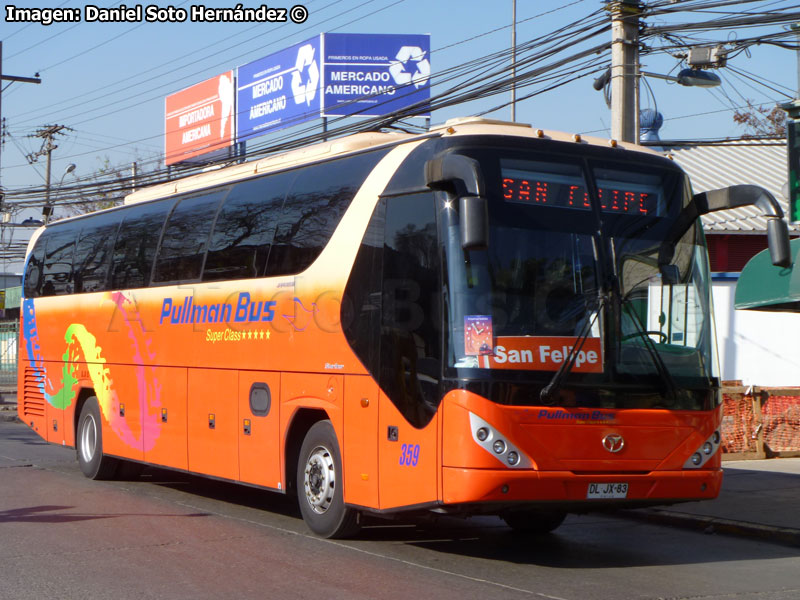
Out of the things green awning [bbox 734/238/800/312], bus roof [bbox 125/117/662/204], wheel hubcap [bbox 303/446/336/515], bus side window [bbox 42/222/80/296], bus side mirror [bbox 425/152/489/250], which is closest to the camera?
bus side mirror [bbox 425/152/489/250]

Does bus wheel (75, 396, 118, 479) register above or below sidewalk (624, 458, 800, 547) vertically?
above

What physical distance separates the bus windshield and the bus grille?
10167 millimetres

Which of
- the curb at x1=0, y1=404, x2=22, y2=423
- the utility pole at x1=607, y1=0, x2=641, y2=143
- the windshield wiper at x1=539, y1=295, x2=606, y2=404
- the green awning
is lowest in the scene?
the curb at x1=0, y1=404, x2=22, y2=423

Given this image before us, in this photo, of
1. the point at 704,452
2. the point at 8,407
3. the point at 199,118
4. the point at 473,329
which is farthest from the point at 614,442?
the point at 199,118

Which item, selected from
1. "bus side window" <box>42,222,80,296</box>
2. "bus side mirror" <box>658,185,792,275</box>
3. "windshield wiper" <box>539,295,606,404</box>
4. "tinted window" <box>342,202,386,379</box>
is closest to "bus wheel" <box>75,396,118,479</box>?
"bus side window" <box>42,222,80,296</box>

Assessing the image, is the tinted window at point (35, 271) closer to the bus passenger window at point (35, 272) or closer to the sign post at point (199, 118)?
the bus passenger window at point (35, 272)

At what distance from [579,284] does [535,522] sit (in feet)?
10.1

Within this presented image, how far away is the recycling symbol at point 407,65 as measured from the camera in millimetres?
43000

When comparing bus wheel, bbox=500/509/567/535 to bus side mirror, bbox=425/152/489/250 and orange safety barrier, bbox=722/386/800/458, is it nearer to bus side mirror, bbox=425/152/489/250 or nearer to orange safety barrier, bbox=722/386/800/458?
bus side mirror, bbox=425/152/489/250

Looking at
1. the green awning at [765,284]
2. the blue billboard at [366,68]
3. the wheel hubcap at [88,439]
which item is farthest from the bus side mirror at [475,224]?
the blue billboard at [366,68]

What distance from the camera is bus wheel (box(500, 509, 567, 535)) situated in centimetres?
1049

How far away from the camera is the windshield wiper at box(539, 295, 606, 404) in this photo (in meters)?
8.29

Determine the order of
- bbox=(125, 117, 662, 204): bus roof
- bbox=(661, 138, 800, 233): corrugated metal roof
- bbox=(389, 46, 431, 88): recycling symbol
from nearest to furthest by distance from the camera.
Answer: bbox=(125, 117, 662, 204): bus roof < bbox=(661, 138, 800, 233): corrugated metal roof < bbox=(389, 46, 431, 88): recycling symbol

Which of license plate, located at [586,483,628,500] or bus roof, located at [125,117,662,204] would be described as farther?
bus roof, located at [125,117,662,204]
